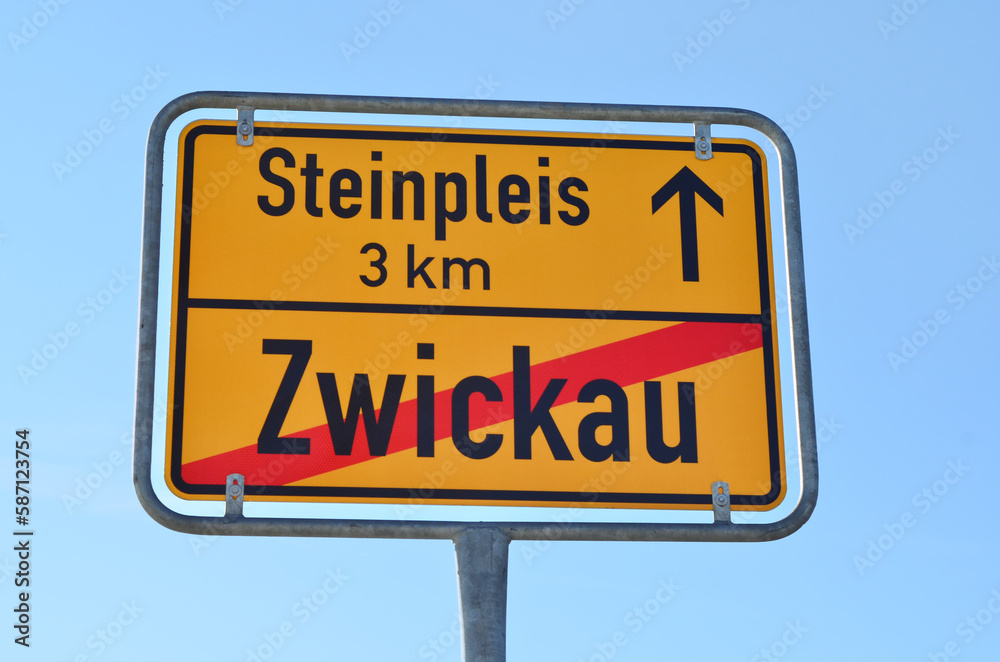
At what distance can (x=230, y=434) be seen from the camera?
3.75 meters

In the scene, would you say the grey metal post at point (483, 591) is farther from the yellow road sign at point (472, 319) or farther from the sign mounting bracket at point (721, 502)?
the sign mounting bracket at point (721, 502)

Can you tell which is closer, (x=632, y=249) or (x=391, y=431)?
(x=391, y=431)

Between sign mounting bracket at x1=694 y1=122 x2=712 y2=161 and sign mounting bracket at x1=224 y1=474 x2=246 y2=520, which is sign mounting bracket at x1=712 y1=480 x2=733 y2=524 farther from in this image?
sign mounting bracket at x1=224 y1=474 x2=246 y2=520

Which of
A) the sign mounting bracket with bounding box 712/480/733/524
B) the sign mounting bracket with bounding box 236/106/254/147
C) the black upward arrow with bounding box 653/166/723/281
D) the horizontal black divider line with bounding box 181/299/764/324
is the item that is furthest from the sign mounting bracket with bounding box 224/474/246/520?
the black upward arrow with bounding box 653/166/723/281

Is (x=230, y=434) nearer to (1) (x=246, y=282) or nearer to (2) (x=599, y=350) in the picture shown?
(1) (x=246, y=282)

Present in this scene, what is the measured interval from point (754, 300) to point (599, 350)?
0.62m

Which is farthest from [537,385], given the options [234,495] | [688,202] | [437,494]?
[234,495]

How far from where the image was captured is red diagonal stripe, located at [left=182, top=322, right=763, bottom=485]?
3.72 meters

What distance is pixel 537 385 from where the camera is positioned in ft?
12.7

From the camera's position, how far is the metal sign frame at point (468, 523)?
11.7 ft

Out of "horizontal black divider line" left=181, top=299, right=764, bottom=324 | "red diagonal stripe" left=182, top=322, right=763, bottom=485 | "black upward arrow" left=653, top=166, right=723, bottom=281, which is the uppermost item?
"black upward arrow" left=653, top=166, right=723, bottom=281

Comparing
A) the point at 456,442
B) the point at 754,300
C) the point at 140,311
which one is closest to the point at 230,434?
the point at 140,311

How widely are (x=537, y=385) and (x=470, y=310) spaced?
1.19ft

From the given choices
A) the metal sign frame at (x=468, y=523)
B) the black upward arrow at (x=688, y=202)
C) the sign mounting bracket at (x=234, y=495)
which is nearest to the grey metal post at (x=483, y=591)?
the metal sign frame at (x=468, y=523)
